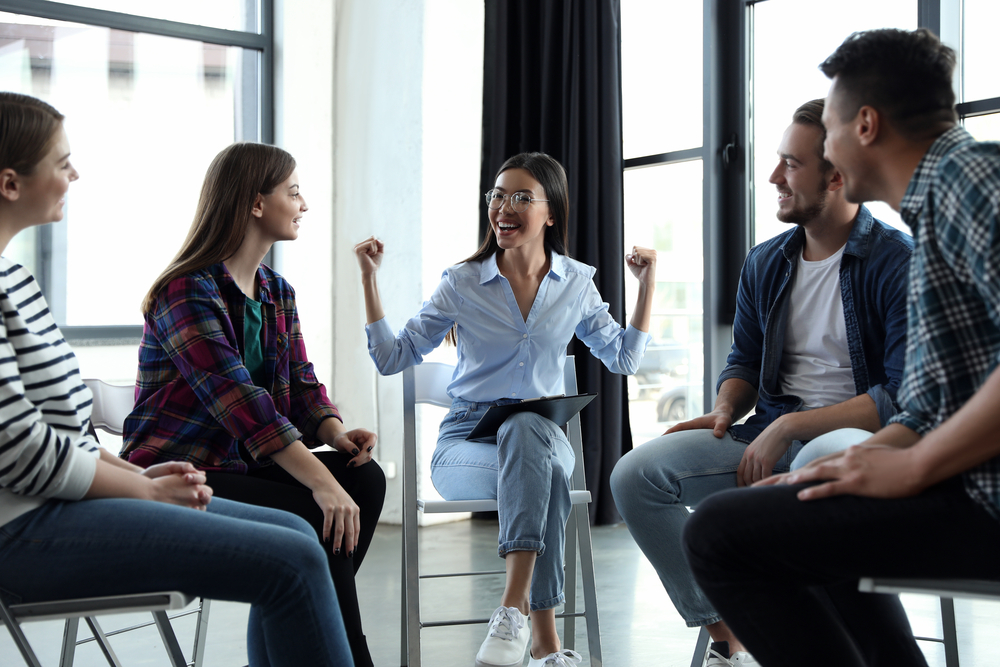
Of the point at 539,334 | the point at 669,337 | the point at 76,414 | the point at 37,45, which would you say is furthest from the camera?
the point at 669,337

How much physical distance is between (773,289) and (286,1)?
2.94 m

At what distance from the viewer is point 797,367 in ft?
6.27

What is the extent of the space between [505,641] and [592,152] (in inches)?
89.6

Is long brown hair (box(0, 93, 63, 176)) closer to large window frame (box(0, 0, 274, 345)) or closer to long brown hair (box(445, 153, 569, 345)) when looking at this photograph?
long brown hair (box(445, 153, 569, 345))

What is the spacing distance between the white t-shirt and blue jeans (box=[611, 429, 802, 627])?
0.65 feet

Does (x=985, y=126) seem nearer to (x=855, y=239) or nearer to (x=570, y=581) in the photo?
(x=855, y=239)

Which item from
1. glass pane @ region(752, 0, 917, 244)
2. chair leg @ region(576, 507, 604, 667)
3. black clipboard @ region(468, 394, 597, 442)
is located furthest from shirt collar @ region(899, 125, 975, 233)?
glass pane @ region(752, 0, 917, 244)

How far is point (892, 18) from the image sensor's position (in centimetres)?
301

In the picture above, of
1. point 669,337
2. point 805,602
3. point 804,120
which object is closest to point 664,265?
point 669,337

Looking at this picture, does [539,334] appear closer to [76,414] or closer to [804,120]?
[804,120]

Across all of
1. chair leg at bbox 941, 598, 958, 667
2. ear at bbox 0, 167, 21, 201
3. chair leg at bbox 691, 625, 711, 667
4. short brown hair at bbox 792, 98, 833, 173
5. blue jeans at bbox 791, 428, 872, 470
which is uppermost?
short brown hair at bbox 792, 98, 833, 173

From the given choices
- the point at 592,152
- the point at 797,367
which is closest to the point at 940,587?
the point at 797,367

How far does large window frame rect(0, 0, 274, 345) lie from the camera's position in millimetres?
3576

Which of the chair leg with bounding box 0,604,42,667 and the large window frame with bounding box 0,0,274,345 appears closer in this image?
the chair leg with bounding box 0,604,42,667
